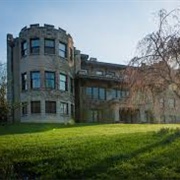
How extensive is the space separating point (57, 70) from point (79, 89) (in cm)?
590

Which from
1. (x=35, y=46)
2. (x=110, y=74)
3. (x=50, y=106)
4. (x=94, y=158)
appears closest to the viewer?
(x=94, y=158)

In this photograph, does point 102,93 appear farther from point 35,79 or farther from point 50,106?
point 35,79

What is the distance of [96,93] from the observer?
52438 millimetres

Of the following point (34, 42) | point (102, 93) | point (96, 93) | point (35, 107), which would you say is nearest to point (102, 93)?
point (102, 93)

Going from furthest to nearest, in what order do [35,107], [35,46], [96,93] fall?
[96,93] → [35,46] → [35,107]

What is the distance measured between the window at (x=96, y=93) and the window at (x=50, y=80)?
7.15 metres

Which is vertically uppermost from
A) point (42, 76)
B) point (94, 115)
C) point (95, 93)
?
point (42, 76)

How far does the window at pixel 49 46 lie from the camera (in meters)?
45.1

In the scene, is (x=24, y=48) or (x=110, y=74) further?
(x=110, y=74)

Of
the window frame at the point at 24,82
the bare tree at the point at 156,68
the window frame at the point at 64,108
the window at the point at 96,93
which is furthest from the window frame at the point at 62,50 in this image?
the bare tree at the point at 156,68

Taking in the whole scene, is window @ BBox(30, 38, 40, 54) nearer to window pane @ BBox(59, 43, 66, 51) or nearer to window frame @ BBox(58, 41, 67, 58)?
window frame @ BBox(58, 41, 67, 58)

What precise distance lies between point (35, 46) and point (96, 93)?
34.7 feet

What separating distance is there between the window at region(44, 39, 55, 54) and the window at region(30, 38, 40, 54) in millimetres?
715

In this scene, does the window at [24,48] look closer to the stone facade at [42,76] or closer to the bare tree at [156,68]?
the stone facade at [42,76]
